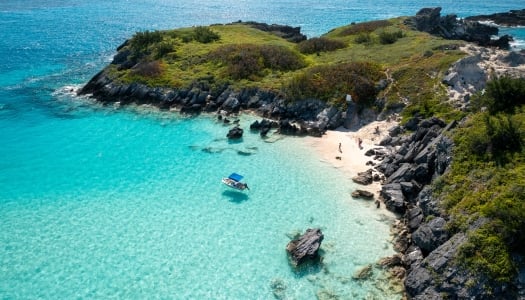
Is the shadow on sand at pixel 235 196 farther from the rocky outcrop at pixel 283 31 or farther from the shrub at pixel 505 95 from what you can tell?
the rocky outcrop at pixel 283 31

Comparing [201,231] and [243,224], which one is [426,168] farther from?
[201,231]

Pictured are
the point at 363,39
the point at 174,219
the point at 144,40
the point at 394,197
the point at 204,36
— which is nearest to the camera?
the point at 174,219

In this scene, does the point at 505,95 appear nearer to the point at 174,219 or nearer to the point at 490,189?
the point at 490,189

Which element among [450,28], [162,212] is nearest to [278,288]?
[162,212]

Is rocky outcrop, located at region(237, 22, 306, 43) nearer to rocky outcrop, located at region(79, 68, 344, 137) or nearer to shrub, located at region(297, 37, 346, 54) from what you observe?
shrub, located at region(297, 37, 346, 54)

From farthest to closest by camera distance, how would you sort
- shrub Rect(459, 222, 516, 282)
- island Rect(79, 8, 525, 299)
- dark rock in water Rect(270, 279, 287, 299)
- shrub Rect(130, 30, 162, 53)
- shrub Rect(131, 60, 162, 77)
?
shrub Rect(130, 30, 162, 53) → shrub Rect(131, 60, 162, 77) → dark rock in water Rect(270, 279, 287, 299) → island Rect(79, 8, 525, 299) → shrub Rect(459, 222, 516, 282)

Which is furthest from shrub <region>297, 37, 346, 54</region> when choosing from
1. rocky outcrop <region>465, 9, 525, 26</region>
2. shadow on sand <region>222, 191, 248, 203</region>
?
rocky outcrop <region>465, 9, 525, 26</region>

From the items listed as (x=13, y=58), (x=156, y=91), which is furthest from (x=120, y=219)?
(x=13, y=58)
